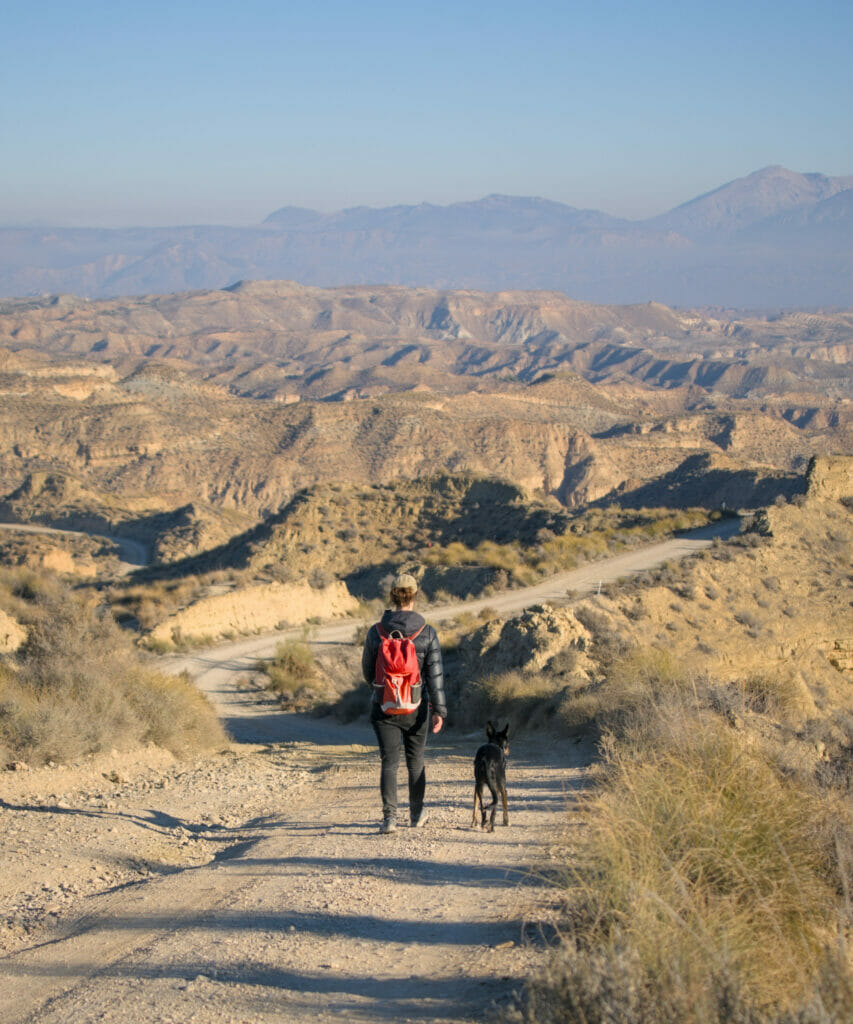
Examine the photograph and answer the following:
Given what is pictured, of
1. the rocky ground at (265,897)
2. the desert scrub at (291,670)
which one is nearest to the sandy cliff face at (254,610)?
the desert scrub at (291,670)

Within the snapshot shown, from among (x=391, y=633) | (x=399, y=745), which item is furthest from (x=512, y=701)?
(x=391, y=633)

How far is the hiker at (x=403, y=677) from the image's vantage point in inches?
251

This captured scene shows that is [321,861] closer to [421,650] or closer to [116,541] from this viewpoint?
[421,650]

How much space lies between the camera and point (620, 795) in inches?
211

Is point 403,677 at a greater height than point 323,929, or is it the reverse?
point 403,677

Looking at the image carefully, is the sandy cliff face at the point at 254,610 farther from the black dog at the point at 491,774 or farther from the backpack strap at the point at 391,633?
the backpack strap at the point at 391,633

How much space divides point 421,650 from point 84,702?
5221mm

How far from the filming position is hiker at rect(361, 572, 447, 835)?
6.39m

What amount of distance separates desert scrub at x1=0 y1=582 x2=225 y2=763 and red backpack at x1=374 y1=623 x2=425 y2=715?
14.4 ft

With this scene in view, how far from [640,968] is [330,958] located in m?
1.76

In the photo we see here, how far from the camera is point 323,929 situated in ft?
16.3

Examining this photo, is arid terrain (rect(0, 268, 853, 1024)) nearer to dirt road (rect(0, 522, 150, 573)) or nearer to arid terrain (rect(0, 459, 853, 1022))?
arid terrain (rect(0, 459, 853, 1022))

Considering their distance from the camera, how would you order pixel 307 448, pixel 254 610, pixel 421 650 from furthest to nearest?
pixel 307 448 < pixel 254 610 < pixel 421 650

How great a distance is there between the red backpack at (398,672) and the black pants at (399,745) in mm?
156
